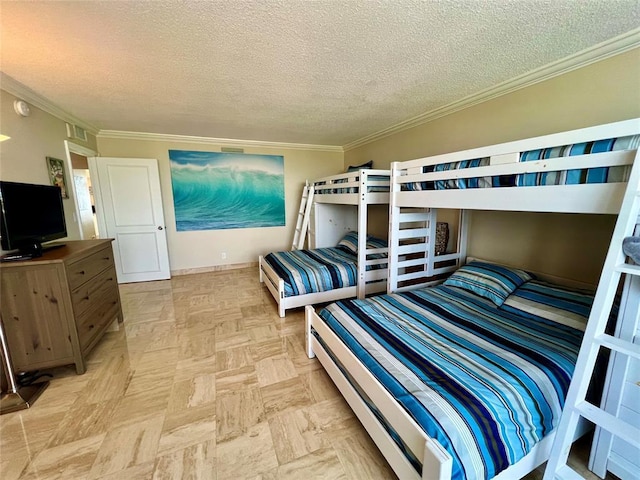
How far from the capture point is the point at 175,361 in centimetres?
213

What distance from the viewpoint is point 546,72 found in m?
2.02

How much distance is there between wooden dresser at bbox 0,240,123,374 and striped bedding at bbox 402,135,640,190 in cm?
290

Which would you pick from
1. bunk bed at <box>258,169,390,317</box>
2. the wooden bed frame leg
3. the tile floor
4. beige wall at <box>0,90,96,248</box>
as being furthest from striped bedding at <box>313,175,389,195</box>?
beige wall at <box>0,90,96,248</box>

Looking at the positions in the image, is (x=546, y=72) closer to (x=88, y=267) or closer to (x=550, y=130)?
(x=550, y=130)

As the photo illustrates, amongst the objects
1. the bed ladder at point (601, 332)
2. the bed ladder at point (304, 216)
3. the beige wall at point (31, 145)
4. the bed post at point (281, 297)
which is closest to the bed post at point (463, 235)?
the bed ladder at point (601, 332)

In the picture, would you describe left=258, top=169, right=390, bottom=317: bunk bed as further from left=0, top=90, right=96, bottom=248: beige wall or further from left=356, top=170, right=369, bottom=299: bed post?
left=0, top=90, right=96, bottom=248: beige wall

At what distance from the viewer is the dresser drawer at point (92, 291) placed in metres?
1.92

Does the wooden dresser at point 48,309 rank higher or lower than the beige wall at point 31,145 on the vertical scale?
lower

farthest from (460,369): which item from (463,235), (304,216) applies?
(304,216)

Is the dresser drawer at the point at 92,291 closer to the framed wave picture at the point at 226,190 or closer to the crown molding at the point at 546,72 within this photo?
the framed wave picture at the point at 226,190

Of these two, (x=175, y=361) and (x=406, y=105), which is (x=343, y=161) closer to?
(x=406, y=105)

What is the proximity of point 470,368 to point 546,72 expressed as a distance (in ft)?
7.76

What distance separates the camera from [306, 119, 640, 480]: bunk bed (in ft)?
3.31

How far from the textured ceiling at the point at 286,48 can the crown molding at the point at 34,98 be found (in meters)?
0.07
